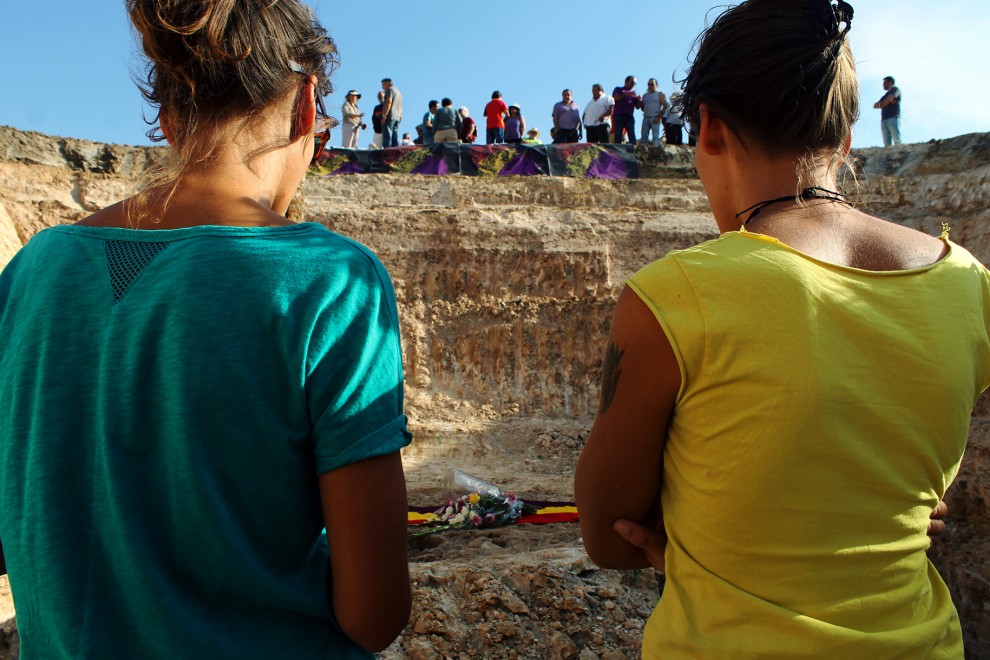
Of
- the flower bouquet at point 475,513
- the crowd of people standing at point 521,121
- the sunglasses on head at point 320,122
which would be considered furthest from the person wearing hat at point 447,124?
the sunglasses on head at point 320,122

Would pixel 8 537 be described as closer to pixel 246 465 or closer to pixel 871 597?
pixel 246 465

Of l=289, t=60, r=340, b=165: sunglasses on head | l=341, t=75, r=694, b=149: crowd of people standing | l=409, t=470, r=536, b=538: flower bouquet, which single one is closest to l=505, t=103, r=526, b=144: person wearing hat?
l=341, t=75, r=694, b=149: crowd of people standing

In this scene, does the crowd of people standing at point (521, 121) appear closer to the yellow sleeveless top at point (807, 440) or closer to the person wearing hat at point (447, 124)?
the person wearing hat at point (447, 124)

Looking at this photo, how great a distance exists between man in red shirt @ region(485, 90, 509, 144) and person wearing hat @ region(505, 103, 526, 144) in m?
0.17

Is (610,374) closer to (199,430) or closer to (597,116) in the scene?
(199,430)

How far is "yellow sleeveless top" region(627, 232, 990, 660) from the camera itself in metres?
1.11

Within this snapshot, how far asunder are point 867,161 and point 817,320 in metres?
12.9

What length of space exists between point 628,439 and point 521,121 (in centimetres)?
1326

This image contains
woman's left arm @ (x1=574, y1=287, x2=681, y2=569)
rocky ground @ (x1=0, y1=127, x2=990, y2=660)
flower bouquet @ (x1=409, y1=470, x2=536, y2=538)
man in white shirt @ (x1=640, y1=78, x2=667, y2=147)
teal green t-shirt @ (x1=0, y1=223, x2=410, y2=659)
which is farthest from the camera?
man in white shirt @ (x1=640, y1=78, x2=667, y2=147)

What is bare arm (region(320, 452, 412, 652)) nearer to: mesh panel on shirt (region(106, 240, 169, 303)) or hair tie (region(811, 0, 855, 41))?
mesh panel on shirt (region(106, 240, 169, 303))

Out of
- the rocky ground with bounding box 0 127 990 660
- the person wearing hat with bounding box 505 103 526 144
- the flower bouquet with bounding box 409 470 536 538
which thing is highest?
the person wearing hat with bounding box 505 103 526 144

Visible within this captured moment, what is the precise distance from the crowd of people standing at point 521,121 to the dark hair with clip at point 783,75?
11.7 metres

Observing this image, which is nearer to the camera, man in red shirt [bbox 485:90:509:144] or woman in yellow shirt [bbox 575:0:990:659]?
woman in yellow shirt [bbox 575:0:990:659]

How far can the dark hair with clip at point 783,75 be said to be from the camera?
50.7 inches
